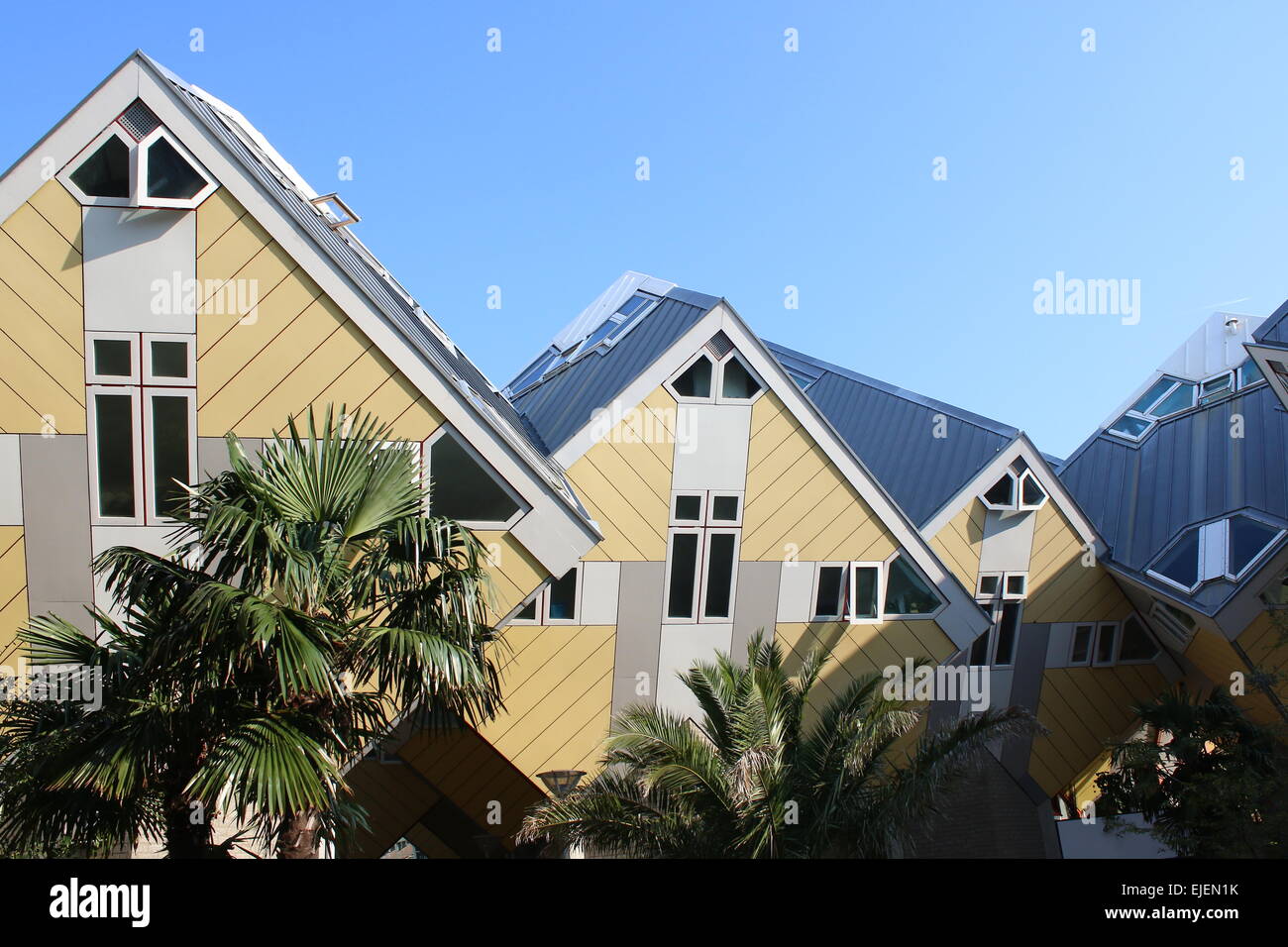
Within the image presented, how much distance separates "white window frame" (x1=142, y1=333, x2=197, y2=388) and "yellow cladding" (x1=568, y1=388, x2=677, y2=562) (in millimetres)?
5933

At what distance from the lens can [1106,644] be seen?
906 inches

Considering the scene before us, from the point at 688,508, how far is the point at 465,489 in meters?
4.50

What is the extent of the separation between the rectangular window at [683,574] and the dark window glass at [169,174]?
8.88m

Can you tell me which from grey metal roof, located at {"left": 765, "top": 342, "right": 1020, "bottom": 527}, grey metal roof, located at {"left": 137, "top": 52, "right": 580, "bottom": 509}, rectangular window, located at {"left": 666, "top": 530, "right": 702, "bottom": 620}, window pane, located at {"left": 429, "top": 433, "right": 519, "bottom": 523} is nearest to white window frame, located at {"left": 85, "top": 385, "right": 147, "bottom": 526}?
grey metal roof, located at {"left": 137, "top": 52, "right": 580, "bottom": 509}

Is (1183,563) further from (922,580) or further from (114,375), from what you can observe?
(114,375)

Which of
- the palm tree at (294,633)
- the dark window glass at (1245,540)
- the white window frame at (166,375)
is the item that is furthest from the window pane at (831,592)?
the white window frame at (166,375)

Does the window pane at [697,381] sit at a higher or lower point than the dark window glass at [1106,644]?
higher

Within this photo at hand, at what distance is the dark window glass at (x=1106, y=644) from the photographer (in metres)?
22.9

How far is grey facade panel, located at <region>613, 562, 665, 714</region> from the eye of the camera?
1778 centimetres

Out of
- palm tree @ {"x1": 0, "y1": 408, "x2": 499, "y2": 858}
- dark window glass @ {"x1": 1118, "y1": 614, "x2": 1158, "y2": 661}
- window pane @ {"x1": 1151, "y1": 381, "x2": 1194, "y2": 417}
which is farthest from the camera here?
window pane @ {"x1": 1151, "y1": 381, "x2": 1194, "y2": 417}

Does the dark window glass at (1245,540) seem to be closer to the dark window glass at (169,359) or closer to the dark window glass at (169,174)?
the dark window glass at (169,359)

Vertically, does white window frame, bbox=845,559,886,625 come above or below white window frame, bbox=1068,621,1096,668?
above

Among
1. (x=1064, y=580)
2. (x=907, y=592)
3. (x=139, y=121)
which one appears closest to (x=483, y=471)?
(x=139, y=121)

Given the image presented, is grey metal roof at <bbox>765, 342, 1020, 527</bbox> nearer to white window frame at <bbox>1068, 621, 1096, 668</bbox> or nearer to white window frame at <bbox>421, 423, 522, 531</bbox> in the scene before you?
white window frame at <bbox>1068, 621, 1096, 668</bbox>
